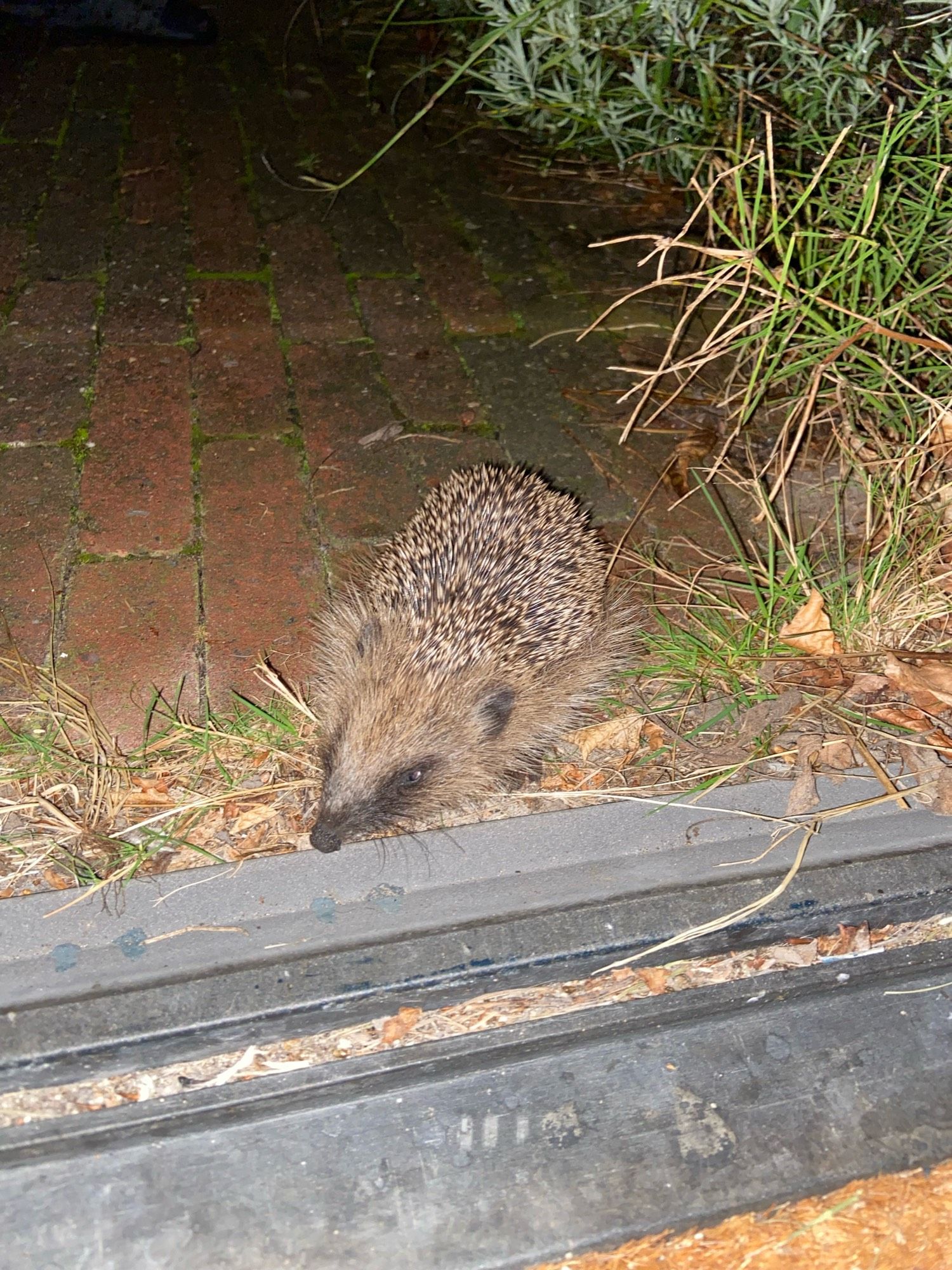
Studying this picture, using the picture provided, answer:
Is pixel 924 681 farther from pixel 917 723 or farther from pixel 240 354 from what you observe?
pixel 240 354

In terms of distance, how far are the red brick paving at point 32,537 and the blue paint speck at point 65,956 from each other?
1060mm

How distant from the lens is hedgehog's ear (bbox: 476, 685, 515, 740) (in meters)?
3.32

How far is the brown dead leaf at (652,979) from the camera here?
295 centimetres

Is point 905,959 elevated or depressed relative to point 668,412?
depressed

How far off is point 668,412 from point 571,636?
1.58m

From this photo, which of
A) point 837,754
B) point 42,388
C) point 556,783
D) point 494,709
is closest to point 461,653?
point 494,709

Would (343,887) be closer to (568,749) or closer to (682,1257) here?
(568,749)

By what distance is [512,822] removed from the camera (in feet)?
10.3

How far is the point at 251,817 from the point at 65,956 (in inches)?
24.5

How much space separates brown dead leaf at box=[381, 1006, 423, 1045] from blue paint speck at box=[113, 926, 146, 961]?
24.8 inches

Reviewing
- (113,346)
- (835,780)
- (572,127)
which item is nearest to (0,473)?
(113,346)

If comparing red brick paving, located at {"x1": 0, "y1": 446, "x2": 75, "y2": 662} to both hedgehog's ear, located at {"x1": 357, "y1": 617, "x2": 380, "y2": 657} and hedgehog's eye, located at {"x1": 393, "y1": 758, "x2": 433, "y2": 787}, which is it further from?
hedgehog's eye, located at {"x1": 393, "y1": 758, "x2": 433, "y2": 787}

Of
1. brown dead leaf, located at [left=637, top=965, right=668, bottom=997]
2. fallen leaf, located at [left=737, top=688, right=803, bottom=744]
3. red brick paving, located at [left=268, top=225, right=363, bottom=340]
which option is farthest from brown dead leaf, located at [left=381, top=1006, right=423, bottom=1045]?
red brick paving, located at [left=268, top=225, right=363, bottom=340]

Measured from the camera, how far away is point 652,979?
9.69 feet
